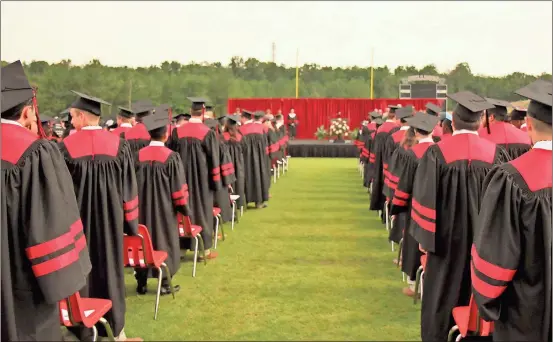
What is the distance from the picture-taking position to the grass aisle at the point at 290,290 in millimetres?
4441

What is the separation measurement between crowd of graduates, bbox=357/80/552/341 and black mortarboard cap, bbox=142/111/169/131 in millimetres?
2080

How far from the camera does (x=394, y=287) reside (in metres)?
5.57

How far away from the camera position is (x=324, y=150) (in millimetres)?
19750

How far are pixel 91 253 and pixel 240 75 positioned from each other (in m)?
33.9

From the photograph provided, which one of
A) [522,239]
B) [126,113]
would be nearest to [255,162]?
[126,113]

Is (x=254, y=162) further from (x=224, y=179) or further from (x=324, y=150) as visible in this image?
(x=324, y=150)

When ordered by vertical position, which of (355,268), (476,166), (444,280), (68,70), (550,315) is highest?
(68,70)

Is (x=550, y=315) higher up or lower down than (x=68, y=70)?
lower down

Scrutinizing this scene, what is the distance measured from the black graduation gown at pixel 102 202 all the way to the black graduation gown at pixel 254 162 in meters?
5.55

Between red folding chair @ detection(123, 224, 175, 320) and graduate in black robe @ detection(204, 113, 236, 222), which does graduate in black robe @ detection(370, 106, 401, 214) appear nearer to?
graduate in black robe @ detection(204, 113, 236, 222)

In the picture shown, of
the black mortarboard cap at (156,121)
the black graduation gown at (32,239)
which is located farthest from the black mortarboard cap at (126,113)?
the black graduation gown at (32,239)

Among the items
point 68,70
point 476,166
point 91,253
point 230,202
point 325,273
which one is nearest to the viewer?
point 476,166

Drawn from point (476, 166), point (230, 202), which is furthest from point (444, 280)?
point (230, 202)

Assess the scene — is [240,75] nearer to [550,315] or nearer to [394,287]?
[394,287]
